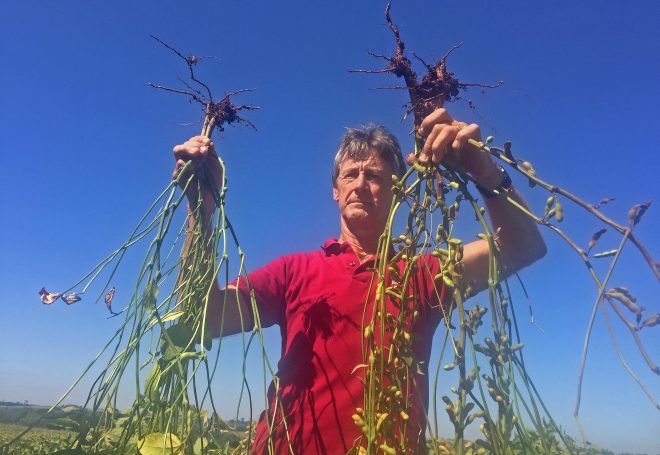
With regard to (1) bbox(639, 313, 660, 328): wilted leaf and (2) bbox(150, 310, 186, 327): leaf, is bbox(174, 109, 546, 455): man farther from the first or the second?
(1) bbox(639, 313, 660, 328): wilted leaf

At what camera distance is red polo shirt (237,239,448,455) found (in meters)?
0.94

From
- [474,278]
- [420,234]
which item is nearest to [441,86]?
[420,234]

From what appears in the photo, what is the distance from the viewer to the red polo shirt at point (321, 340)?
3.09ft

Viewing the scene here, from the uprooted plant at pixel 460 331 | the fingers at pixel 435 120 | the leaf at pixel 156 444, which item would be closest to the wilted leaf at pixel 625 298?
the uprooted plant at pixel 460 331

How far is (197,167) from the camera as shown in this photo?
3.28ft

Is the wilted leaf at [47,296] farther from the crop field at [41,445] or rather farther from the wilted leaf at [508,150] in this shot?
the wilted leaf at [508,150]

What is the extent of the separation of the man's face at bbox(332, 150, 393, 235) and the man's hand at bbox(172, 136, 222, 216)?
54cm

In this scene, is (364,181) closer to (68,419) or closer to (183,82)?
(183,82)

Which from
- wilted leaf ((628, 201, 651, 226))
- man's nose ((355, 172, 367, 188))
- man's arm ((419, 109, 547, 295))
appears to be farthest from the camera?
man's nose ((355, 172, 367, 188))

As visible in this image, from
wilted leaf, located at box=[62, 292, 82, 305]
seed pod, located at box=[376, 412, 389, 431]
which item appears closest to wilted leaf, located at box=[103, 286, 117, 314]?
wilted leaf, located at box=[62, 292, 82, 305]

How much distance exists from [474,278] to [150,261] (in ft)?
2.56

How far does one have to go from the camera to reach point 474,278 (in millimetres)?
1191

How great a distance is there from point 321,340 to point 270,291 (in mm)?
300

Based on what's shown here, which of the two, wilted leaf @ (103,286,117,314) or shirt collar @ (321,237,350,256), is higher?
shirt collar @ (321,237,350,256)
